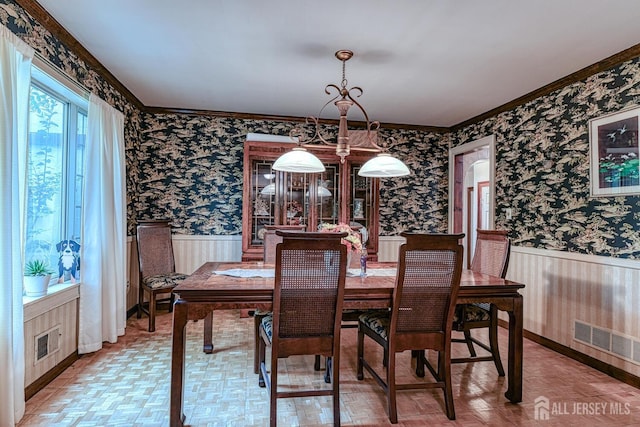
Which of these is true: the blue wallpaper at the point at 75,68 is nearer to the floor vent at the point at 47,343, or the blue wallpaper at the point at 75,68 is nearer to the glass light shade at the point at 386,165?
the floor vent at the point at 47,343

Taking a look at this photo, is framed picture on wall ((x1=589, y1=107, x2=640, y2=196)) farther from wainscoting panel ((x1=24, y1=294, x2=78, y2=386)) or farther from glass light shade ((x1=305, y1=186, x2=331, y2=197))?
wainscoting panel ((x1=24, y1=294, x2=78, y2=386))

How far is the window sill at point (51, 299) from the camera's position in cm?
228

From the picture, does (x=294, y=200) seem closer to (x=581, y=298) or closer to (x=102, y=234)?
(x=102, y=234)

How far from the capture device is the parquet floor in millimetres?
2127

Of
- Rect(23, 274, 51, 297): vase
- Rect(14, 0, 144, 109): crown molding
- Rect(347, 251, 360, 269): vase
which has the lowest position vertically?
Rect(23, 274, 51, 297): vase

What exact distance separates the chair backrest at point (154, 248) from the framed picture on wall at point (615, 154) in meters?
4.22

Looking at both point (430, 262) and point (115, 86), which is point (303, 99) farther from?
point (430, 262)

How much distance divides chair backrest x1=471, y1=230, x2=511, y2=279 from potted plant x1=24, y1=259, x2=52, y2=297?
10.4 feet

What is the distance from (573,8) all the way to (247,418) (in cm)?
304

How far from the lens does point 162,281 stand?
3781 millimetres

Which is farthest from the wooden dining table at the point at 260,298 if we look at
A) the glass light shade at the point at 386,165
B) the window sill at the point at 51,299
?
the window sill at the point at 51,299

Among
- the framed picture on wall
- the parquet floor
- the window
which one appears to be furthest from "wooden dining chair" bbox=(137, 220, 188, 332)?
the framed picture on wall

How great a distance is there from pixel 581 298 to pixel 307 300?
2.57 metres

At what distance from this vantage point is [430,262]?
2.09 metres
